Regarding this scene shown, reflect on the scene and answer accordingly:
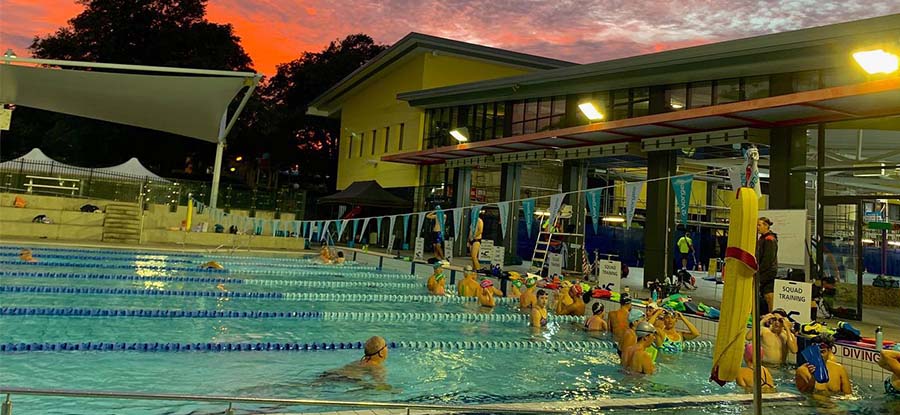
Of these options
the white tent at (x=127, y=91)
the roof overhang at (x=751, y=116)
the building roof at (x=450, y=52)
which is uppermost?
the building roof at (x=450, y=52)

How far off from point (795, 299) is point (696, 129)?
4825 mm

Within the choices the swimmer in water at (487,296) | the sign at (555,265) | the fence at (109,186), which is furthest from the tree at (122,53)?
the swimmer in water at (487,296)

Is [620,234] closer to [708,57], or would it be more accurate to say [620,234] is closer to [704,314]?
[708,57]

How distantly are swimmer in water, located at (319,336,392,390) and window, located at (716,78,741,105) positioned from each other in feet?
30.1

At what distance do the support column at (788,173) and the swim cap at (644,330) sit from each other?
4.99 m

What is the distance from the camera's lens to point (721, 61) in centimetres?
1098

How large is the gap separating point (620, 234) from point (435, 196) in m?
6.65

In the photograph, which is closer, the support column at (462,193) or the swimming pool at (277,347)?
the swimming pool at (277,347)

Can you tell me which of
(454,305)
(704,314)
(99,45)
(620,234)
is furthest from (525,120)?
(99,45)

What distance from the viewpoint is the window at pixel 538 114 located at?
15914 mm

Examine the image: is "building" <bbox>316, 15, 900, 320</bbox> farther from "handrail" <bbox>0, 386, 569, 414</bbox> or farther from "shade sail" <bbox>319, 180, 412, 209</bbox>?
"handrail" <bbox>0, 386, 569, 414</bbox>

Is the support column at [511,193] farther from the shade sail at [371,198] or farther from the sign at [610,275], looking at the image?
the sign at [610,275]

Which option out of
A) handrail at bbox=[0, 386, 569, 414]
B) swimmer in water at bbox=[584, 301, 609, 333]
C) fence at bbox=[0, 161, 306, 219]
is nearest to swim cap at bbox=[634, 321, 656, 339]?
swimmer in water at bbox=[584, 301, 609, 333]

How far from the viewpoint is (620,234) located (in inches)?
782
